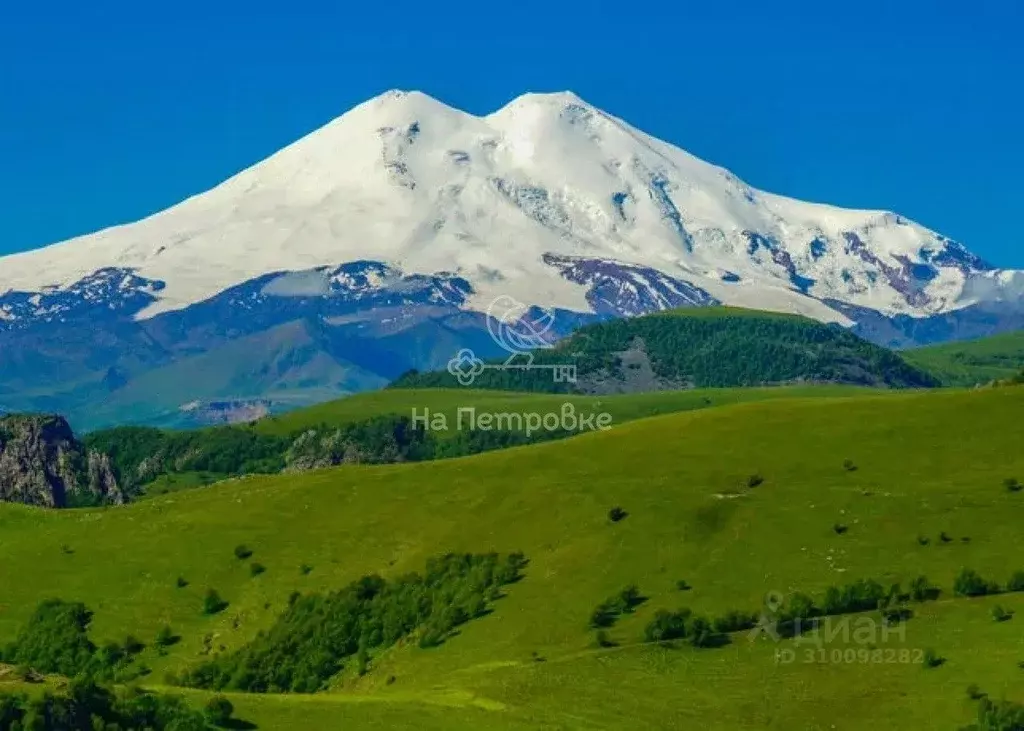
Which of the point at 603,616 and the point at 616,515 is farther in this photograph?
the point at 616,515

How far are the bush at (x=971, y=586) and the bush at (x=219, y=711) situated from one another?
170 feet

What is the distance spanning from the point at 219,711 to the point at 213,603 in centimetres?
5298

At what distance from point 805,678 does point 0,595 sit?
66336mm

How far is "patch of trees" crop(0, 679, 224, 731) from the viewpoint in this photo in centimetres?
8338

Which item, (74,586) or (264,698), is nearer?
(264,698)

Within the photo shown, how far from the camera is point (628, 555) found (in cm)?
13575

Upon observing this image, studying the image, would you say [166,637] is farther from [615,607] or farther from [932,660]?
[932,660]

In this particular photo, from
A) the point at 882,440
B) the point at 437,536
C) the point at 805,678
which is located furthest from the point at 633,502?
the point at 805,678

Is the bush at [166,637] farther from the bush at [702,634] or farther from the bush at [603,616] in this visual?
the bush at [702,634]

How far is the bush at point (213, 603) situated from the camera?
467ft

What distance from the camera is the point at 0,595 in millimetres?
146250

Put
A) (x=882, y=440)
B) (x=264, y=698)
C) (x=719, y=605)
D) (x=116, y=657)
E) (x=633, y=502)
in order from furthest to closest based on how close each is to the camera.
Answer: (x=882, y=440), (x=633, y=502), (x=116, y=657), (x=719, y=605), (x=264, y=698)

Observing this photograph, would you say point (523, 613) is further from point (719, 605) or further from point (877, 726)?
point (877, 726)

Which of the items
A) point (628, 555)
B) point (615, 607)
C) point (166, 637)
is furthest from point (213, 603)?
point (615, 607)
